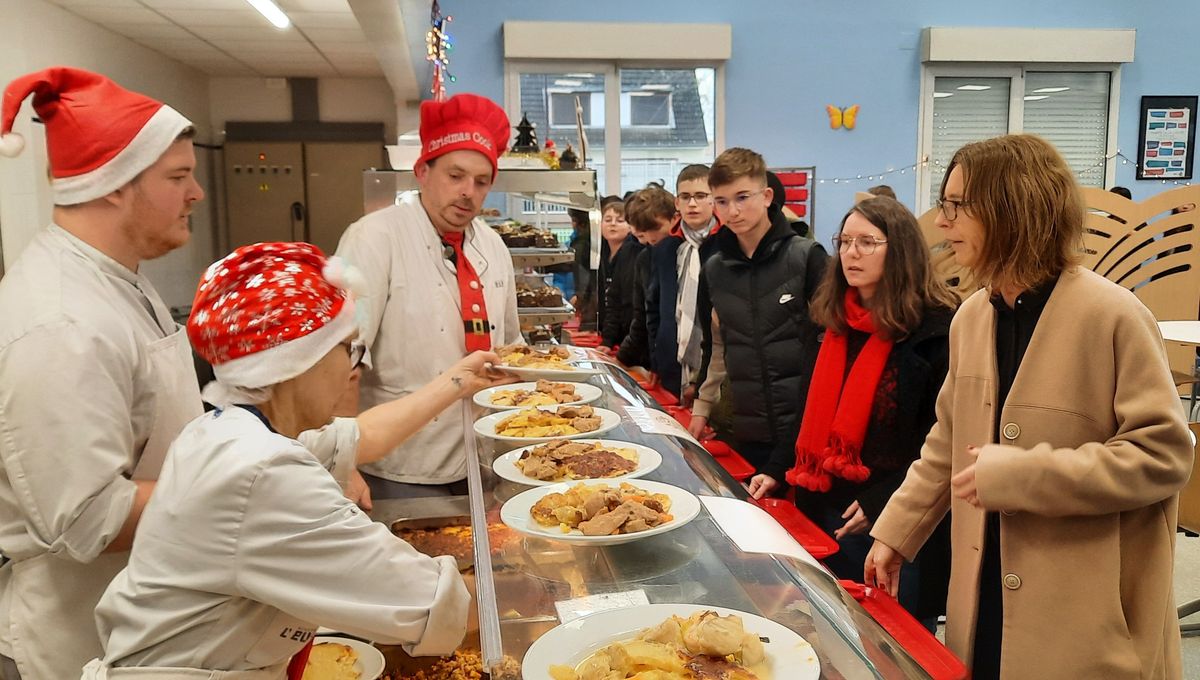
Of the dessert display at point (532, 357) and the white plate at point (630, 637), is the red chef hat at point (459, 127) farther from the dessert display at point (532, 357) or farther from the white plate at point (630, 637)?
the white plate at point (630, 637)

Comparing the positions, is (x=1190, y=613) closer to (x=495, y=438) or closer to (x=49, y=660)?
(x=495, y=438)

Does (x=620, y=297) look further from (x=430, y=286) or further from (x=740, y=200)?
(x=430, y=286)

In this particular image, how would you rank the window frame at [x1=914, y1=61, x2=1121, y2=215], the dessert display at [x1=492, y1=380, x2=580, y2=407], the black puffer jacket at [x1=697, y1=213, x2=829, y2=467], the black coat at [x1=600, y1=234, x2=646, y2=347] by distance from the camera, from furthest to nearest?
the window frame at [x1=914, y1=61, x2=1121, y2=215], the black coat at [x1=600, y1=234, x2=646, y2=347], the black puffer jacket at [x1=697, y1=213, x2=829, y2=467], the dessert display at [x1=492, y1=380, x2=580, y2=407]

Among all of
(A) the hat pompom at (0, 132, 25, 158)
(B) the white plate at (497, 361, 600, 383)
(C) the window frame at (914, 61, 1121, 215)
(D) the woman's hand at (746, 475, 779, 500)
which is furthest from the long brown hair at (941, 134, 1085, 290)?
(C) the window frame at (914, 61, 1121, 215)

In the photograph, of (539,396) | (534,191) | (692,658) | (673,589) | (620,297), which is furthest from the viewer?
(620,297)

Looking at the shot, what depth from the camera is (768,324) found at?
125 inches

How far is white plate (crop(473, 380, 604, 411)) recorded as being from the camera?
237 centimetres

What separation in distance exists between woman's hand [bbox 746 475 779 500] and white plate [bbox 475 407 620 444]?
0.91 meters

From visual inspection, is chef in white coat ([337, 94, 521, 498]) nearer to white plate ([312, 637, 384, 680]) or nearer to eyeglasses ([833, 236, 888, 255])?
white plate ([312, 637, 384, 680])

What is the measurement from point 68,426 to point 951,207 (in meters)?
1.75

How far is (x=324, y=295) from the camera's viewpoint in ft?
4.43

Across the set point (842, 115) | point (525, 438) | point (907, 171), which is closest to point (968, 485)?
point (525, 438)

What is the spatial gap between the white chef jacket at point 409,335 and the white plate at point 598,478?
0.64 meters

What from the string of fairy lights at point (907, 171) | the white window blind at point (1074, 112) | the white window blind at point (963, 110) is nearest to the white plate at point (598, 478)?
the string of fairy lights at point (907, 171)
